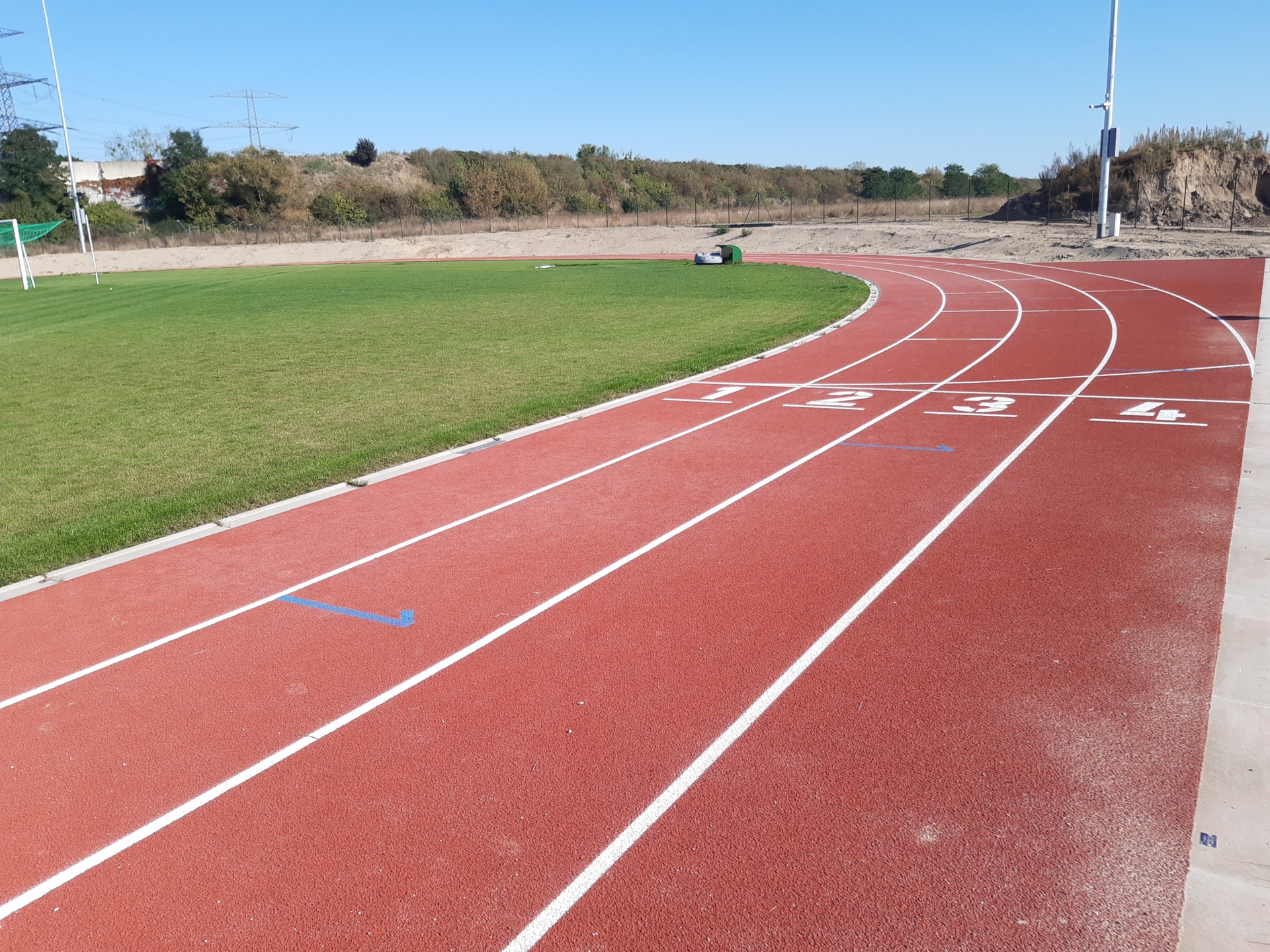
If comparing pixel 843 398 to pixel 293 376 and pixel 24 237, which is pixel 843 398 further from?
pixel 24 237

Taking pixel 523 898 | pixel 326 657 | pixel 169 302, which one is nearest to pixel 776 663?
pixel 523 898

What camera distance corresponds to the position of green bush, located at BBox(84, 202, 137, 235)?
7566cm

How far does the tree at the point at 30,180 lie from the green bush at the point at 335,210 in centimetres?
1997

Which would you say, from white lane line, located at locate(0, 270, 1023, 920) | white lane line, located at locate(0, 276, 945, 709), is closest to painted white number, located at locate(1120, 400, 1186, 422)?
white lane line, located at locate(0, 276, 945, 709)

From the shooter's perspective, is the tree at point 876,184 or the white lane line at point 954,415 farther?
the tree at point 876,184

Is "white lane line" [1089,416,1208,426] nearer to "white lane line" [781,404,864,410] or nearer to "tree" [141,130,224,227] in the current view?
"white lane line" [781,404,864,410]

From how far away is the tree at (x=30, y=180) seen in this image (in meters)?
76.4

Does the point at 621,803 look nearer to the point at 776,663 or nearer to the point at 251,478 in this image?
the point at 776,663

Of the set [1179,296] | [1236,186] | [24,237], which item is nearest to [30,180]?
[24,237]

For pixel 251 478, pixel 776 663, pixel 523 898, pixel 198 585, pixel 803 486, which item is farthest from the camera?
pixel 251 478

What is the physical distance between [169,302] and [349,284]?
751 cm

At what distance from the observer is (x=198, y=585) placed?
6980mm

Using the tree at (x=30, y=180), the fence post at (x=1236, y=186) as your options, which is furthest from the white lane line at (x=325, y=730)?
the tree at (x=30, y=180)

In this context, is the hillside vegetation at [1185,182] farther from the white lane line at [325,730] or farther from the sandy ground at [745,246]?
the white lane line at [325,730]
